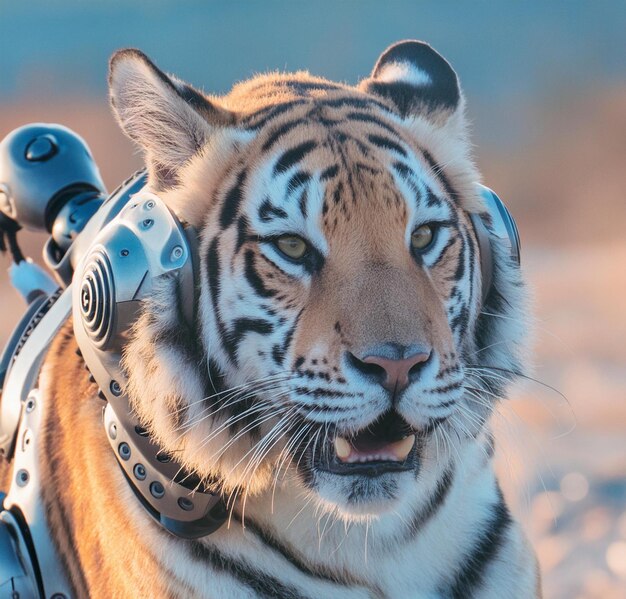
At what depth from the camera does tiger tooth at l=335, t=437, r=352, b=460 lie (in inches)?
45.4

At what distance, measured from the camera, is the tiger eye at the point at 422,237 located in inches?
46.4

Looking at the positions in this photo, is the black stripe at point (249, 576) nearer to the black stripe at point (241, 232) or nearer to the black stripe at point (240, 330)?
the black stripe at point (240, 330)

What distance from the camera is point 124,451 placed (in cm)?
126

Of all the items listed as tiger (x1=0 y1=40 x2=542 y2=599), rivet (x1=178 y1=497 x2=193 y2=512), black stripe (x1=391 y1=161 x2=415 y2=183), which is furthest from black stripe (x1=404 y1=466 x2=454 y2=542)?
black stripe (x1=391 y1=161 x2=415 y2=183)

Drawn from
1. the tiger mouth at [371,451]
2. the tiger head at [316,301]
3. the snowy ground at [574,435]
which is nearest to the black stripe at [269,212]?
the tiger head at [316,301]

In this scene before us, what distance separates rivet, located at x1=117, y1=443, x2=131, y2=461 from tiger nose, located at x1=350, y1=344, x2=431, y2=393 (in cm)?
31

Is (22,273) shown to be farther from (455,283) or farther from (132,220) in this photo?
(455,283)

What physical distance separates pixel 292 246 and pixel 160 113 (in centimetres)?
21

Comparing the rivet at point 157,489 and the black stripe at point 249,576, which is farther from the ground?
the rivet at point 157,489

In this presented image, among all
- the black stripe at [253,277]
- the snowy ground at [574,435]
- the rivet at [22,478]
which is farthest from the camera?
the snowy ground at [574,435]

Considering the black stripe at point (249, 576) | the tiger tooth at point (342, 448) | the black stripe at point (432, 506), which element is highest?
the tiger tooth at point (342, 448)

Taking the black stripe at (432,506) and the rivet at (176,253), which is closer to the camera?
the rivet at (176,253)

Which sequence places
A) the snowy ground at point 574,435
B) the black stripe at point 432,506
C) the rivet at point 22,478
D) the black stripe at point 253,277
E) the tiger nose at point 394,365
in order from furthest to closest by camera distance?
the snowy ground at point 574,435
the rivet at point 22,478
the black stripe at point 432,506
the black stripe at point 253,277
the tiger nose at point 394,365

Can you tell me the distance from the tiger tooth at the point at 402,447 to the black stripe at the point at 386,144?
0.99 feet
